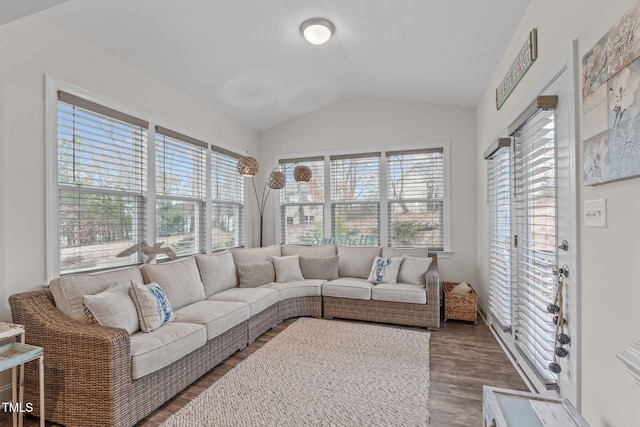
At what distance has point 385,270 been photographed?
4.08m

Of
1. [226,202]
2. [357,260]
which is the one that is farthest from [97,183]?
[357,260]

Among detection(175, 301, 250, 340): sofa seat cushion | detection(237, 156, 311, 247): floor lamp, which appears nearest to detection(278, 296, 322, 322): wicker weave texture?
detection(175, 301, 250, 340): sofa seat cushion

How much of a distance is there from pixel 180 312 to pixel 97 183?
139cm

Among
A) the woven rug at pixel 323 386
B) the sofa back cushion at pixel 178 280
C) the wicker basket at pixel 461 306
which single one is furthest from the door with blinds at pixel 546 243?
the sofa back cushion at pixel 178 280

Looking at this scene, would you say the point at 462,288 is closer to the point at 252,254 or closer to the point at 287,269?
the point at 287,269

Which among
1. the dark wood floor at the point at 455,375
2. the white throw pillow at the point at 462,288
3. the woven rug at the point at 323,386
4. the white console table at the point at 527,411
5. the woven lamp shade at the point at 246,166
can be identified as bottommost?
the dark wood floor at the point at 455,375

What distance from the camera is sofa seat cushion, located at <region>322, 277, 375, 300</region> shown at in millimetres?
3852

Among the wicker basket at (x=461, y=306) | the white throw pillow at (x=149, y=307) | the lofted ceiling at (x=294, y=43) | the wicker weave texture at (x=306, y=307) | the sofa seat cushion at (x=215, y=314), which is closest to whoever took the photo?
the white throw pillow at (x=149, y=307)

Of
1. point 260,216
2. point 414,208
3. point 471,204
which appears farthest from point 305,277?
point 471,204

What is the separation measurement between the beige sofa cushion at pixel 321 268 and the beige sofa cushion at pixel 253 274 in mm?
552

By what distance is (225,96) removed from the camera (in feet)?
13.4

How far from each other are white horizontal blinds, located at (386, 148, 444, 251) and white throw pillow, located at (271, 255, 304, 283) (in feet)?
5.00

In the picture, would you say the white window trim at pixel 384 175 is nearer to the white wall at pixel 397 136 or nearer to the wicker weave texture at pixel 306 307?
the white wall at pixel 397 136

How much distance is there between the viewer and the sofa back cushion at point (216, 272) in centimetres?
348
